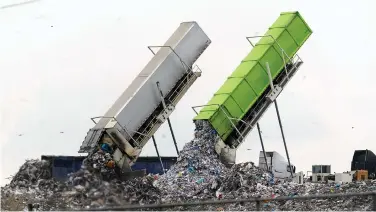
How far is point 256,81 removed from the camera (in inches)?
790

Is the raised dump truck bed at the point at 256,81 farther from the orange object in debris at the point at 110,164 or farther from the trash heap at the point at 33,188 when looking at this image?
the trash heap at the point at 33,188

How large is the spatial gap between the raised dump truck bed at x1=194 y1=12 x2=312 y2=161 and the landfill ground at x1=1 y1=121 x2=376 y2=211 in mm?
520

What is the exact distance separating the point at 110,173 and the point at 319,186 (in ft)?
15.8

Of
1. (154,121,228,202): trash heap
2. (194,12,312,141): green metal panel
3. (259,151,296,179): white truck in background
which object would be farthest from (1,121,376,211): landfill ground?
(259,151,296,179): white truck in background

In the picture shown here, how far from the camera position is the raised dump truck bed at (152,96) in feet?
62.5

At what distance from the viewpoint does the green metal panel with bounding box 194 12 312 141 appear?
19812 mm

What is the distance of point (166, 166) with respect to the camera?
23.0 metres

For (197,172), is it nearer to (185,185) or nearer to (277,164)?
(185,185)

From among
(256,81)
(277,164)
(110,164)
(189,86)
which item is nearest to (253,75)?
(256,81)

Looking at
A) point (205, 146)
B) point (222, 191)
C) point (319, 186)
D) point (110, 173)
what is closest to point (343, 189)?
point (319, 186)

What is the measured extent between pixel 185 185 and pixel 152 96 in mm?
2256

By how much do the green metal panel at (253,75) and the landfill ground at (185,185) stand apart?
0.45 m

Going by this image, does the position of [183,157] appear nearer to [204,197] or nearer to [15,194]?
[204,197]

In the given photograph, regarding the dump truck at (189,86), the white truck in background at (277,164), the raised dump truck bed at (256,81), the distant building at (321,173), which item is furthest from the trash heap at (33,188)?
the distant building at (321,173)
